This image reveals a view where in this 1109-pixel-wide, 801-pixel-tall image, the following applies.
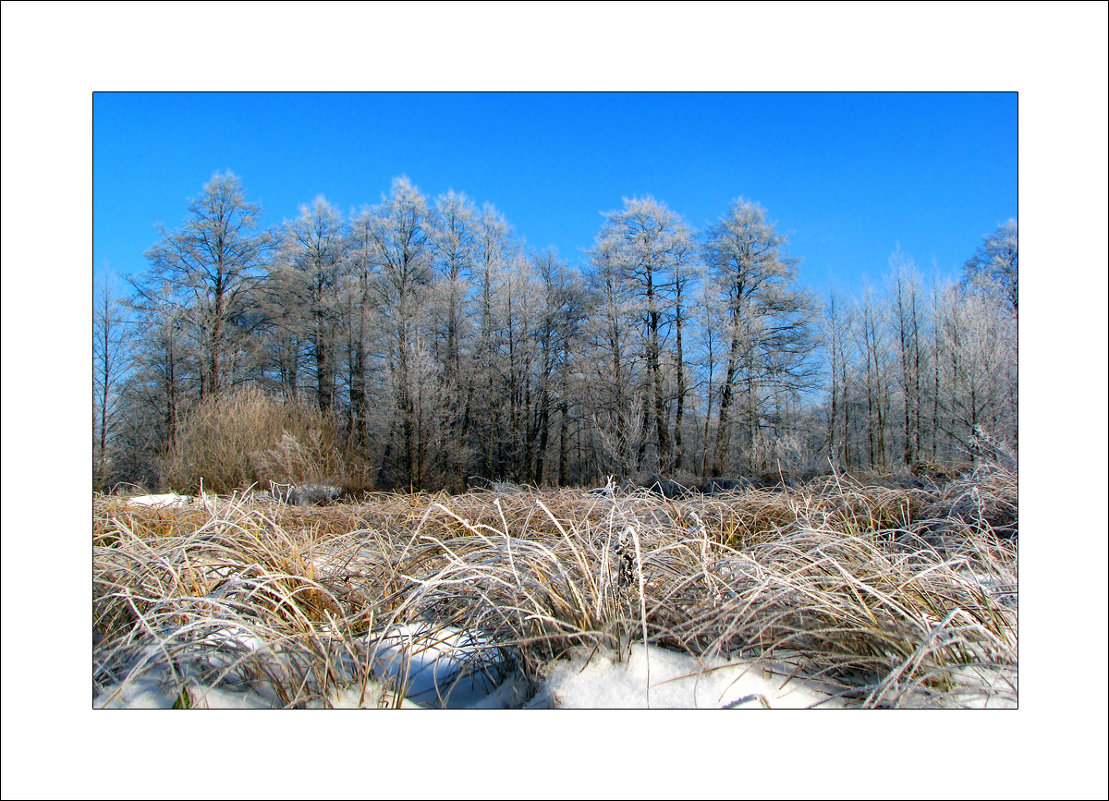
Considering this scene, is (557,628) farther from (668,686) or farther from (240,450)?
(240,450)

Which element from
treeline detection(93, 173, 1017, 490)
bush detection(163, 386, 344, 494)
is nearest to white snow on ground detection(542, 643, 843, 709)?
bush detection(163, 386, 344, 494)

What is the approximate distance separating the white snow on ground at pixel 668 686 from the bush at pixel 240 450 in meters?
8.40

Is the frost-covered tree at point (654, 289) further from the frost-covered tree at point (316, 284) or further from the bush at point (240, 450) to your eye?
the bush at point (240, 450)

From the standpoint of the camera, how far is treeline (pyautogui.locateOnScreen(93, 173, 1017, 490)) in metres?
12.9

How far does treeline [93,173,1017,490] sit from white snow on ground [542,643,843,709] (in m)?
11.1

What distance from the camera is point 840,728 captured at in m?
1.26

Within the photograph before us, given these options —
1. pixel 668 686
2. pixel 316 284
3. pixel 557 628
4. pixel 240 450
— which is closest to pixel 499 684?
pixel 557 628

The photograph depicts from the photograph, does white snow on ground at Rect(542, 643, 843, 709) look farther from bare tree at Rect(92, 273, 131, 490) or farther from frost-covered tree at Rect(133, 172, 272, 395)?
frost-covered tree at Rect(133, 172, 272, 395)

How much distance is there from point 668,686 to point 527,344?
14.8 meters

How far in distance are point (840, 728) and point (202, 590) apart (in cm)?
172

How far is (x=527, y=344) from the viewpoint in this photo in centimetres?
1594
